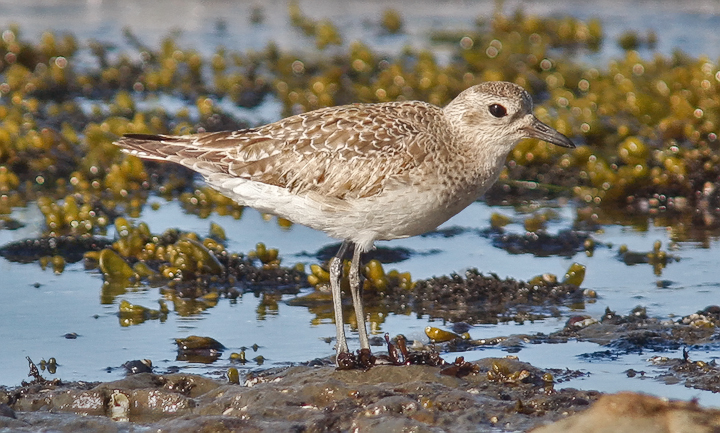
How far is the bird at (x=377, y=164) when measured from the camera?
5.91m

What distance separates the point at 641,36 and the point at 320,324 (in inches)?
436

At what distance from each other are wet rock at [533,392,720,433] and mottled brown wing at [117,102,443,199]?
2304 mm

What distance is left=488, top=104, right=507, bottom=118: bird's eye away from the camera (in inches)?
239

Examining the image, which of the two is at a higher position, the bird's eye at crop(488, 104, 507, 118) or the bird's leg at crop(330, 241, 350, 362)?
the bird's eye at crop(488, 104, 507, 118)

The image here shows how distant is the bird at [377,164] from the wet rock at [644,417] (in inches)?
86.4

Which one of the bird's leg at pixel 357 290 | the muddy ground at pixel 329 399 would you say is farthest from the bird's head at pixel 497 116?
the muddy ground at pixel 329 399

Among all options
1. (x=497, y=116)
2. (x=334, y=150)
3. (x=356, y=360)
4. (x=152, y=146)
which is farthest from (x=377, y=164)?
(x=152, y=146)

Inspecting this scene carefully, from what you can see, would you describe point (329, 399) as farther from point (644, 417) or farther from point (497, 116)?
point (497, 116)

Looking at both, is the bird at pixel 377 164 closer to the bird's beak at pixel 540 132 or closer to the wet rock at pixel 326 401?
the bird's beak at pixel 540 132

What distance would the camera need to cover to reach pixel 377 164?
5.93m

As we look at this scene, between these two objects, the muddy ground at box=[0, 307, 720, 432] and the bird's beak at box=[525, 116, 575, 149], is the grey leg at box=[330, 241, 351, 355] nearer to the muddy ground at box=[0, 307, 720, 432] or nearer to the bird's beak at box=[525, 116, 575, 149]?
the muddy ground at box=[0, 307, 720, 432]

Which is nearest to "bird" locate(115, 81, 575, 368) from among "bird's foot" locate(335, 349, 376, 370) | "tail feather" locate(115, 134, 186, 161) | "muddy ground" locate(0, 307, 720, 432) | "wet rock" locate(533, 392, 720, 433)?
"bird's foot" locate(335, 349, 376, 370)

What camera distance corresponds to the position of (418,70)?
41.6 feet

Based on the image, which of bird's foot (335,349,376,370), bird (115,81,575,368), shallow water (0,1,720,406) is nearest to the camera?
bird's foot (335,349,376,370)
